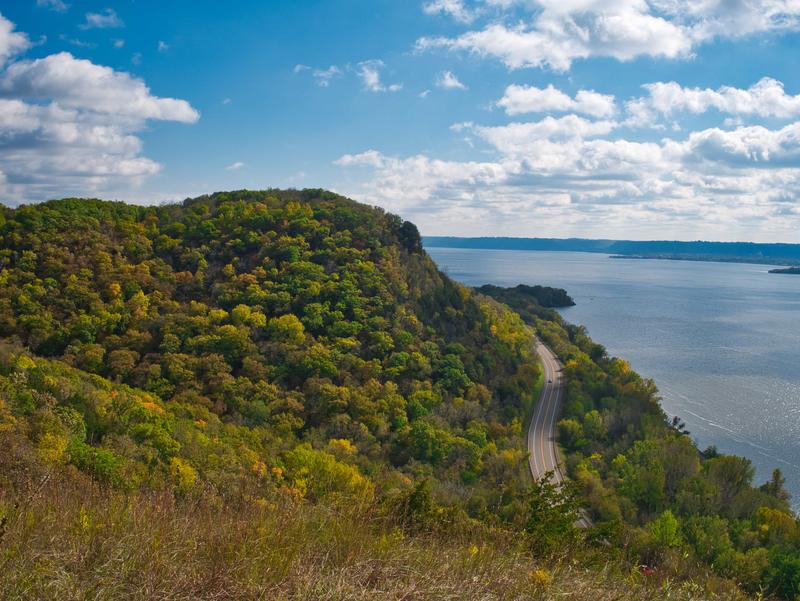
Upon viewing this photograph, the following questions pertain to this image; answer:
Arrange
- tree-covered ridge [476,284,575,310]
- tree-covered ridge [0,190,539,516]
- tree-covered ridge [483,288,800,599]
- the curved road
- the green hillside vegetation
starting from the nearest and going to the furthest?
the green hillside vegetation
tree-covered ridge [483,288,800,599]
tree-covered ridge [0,190,539,516]
the curved road
tree-covered ridge [476,284,575,310]

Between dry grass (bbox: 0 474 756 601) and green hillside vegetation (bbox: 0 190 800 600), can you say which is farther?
green hillside vegetation (bbox: 0 190 800 600)

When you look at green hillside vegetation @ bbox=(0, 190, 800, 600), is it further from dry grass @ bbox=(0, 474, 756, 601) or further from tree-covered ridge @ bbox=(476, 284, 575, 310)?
tree-covered ridge @ bbox=(476, 284, 575, 310)

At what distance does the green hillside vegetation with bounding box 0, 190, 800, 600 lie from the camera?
4.79m

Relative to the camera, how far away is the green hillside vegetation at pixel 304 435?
15.7 feet

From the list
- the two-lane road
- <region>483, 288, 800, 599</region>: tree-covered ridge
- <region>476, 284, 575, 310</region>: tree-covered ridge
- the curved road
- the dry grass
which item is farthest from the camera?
<region>476, 284, 575, 310</region>: tree-covered ridge

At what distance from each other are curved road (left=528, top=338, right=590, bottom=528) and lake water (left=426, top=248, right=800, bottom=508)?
10.6 metres

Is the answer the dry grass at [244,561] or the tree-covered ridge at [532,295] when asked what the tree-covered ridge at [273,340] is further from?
the tree-covered ridge at [532,295]

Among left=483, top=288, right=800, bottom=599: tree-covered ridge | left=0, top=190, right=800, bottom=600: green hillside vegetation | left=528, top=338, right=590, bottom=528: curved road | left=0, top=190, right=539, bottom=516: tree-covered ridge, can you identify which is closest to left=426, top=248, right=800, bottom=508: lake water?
left=483, top=288, right=800, bottom=599: tree-covered ridge

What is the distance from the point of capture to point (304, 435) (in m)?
33.9

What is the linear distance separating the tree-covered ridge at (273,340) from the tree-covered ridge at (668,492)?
16.8 feet

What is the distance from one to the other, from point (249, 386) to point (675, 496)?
27568 millimetres

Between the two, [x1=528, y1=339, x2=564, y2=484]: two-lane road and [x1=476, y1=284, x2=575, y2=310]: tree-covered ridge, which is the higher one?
[x1=476, y1=284, x2=575, y2=310]: tree-covered ridge

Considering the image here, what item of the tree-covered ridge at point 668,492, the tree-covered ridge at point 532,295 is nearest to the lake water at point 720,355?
the tree-covered ridge at point 532,295

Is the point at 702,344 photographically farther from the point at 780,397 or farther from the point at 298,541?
the point at 298,541
